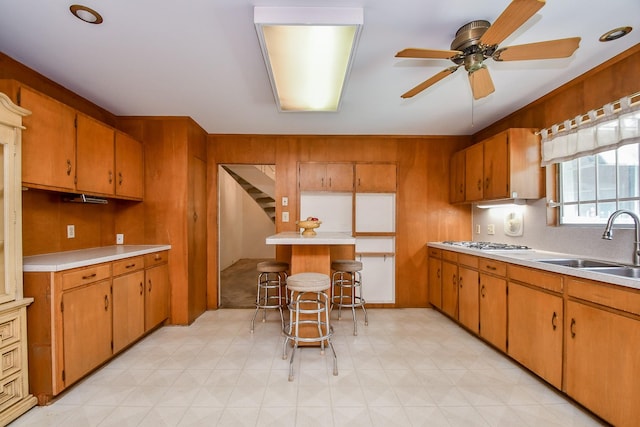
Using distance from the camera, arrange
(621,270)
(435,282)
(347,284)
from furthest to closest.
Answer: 1. (347,284)
2. (435,282)
3. (621,270)

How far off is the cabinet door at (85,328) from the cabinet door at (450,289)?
135 inches

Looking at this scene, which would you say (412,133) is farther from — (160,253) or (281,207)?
(160,253)

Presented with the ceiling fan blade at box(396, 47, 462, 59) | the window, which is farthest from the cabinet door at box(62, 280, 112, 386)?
the window

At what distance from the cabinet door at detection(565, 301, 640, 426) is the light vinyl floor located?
19 cm

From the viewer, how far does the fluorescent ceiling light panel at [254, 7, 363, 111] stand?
1.59 metres

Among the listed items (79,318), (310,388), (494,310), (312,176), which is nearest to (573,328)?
(494,310)

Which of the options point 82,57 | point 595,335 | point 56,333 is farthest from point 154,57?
point 595,335

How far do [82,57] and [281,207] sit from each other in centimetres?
247

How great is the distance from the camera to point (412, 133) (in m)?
3.95

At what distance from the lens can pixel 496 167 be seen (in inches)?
118

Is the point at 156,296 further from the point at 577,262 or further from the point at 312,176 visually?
the point at 577,262

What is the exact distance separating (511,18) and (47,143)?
3014mm

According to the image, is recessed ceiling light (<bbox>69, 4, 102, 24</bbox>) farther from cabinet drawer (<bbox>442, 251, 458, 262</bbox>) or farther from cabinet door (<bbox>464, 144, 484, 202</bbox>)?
cabinet drawer (<bbox>442, 251, 458, 262</bbox>)

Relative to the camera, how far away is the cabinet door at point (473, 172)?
3.29 metres
